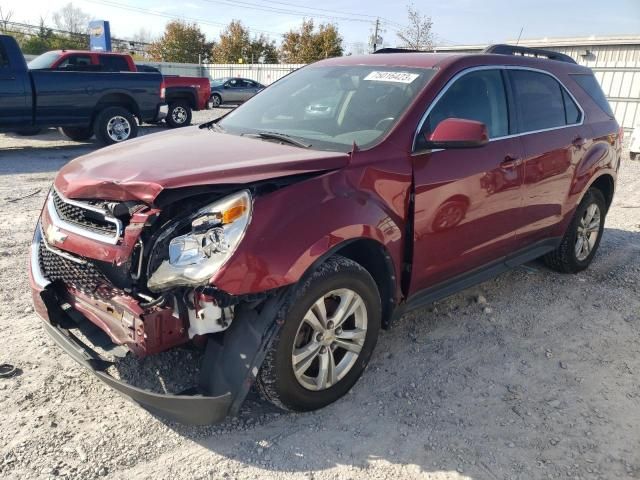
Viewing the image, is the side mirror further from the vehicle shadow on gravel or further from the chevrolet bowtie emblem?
the chevrolet bowtie emblem

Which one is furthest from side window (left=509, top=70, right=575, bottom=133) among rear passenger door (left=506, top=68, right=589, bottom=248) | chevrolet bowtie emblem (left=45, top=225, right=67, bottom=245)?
chevrolet bowtie emblem (left=45, top=225, right=67, bottom=245)

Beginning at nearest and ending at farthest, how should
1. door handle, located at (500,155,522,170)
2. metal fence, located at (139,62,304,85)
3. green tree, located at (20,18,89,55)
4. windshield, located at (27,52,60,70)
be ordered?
door handle, located at (500,155,522,170) → windshield, located at (27,52,60,70) → metal fence, located at (139,62,304,85) → green tree, located at (20,18,89,55)

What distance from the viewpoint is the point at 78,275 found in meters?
2.70

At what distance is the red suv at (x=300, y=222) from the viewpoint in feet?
8.01

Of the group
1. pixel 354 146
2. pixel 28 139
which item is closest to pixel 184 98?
pixel 28 139

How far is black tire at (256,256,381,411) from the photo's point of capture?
259 centimetres

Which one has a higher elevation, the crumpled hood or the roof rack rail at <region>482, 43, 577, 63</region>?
the roof rack rail at <region>482, 43, 577, 63</region>

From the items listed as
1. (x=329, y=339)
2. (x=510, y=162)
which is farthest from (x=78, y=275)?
(x=510, y=162)

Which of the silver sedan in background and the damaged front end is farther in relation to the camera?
the silver sedan in background

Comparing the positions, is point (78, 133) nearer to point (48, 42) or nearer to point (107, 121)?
point (107, 121)

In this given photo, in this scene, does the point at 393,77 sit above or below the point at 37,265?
above

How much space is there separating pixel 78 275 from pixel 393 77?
7.44 ft

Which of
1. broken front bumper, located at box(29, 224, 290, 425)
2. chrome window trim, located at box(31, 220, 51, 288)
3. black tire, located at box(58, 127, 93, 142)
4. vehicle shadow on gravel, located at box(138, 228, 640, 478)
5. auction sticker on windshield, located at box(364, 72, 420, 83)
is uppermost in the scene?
auction sticker on windshield, located at box(364, 72, 420, 83)

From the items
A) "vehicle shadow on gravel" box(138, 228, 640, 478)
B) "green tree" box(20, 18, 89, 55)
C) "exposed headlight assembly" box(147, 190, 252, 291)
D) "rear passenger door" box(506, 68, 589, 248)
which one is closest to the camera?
"exposed headlight assembly" box(147, 190, 252, 291)
